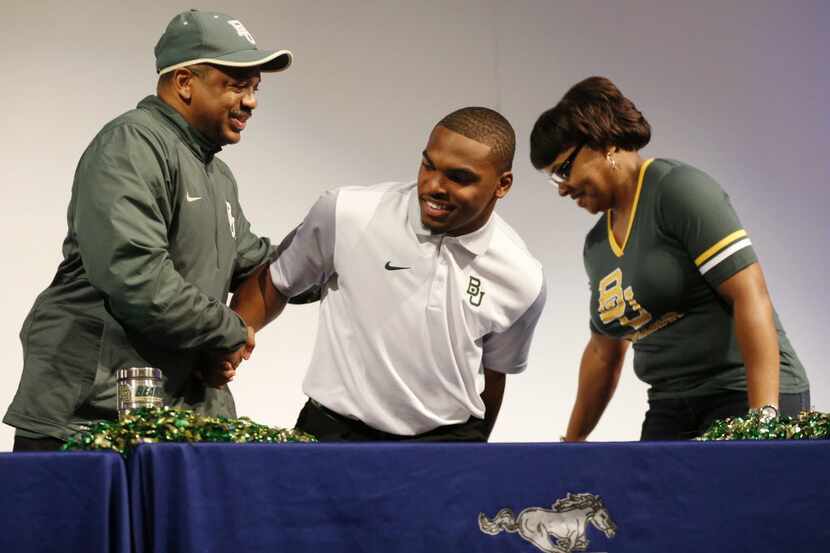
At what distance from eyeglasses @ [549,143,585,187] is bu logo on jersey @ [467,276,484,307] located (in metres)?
0.61

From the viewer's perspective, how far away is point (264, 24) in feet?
11.9

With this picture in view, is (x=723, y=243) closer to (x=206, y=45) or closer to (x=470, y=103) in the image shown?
(x=206, y=45)

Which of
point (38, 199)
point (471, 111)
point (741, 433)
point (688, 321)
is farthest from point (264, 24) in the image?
point (741, 433)

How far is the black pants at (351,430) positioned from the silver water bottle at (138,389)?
0.57m

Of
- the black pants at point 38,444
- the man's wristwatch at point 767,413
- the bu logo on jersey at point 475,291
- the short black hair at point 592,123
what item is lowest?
the black pants at point 38,444

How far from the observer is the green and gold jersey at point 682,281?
247cm

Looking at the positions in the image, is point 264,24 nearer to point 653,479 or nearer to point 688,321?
point 688,321

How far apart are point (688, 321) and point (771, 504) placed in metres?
1.04

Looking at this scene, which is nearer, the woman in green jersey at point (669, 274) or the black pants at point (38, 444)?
the black pants at point (38, 444)

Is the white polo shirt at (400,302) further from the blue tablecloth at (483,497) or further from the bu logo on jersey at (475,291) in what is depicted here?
the blue tablecloth at (483,497)

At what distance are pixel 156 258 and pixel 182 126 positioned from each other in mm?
360

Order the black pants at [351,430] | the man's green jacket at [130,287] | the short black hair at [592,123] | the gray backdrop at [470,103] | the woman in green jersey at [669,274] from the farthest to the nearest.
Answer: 1. the gray backdrop at [470,103]
2. the short black hair at [592,123]
3. the woman in green jersey at [669,274]
4. the black pants at [351,430]
5. the man's green jacket at [130,287]

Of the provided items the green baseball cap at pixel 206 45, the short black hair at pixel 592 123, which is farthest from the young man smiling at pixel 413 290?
the short black hair at pixel 592 123

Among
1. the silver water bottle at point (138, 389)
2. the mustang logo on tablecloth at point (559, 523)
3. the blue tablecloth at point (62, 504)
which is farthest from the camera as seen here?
the silver water bottle at point (138, 389)
